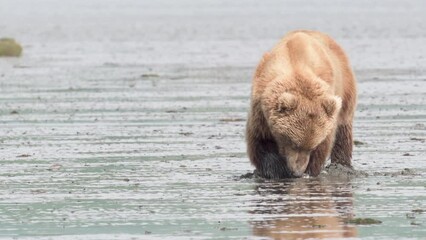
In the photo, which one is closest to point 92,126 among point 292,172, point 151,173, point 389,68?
point 151,173

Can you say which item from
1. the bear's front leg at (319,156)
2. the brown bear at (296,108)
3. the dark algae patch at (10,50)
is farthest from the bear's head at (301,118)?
the dark algae patch at (10,50)

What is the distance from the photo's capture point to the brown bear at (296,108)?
1395 cm

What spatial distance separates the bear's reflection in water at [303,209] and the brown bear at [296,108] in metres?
0.29

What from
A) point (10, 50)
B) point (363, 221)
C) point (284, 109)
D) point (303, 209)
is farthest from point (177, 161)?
point (10, 50)

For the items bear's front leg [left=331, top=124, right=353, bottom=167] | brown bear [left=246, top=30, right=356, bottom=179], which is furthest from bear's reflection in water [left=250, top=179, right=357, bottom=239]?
bear's front leg [left=331, top=124, right=353, bottom=167]

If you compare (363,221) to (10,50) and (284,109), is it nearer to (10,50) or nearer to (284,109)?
(284,109)

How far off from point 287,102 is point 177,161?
122 inches

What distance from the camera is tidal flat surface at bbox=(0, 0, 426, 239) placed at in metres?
12.0

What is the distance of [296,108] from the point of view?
545 inches

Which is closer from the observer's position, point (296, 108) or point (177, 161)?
point (296, 108)

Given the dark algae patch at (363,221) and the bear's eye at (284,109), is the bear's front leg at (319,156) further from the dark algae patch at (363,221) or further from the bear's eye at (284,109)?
the dark algae patch at (363,221)

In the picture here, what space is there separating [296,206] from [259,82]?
213 centimetres

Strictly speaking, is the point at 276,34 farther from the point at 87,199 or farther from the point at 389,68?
the point at 87,199

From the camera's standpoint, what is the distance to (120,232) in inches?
457
